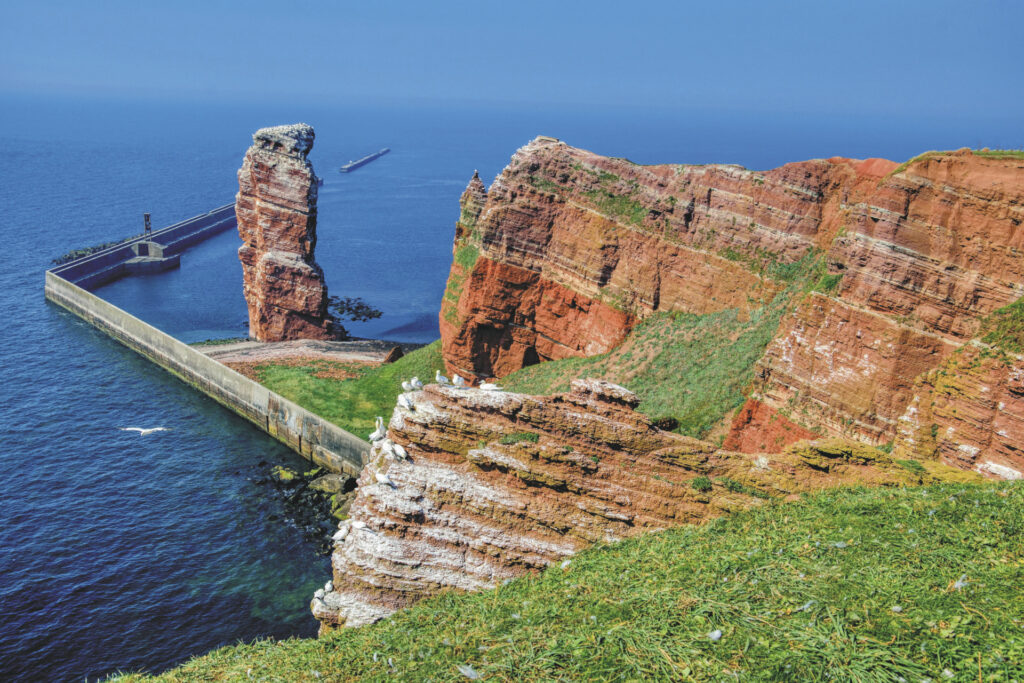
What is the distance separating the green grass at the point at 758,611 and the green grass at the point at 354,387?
27.4 meters

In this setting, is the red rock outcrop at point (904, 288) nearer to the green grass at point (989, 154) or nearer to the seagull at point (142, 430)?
the green grass at point (989, 154)

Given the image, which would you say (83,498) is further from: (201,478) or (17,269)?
(17,269)

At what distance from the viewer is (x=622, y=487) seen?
21.2m

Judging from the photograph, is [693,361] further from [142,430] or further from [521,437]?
[142,430]

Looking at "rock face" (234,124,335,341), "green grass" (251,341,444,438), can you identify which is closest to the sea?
"green grass" (251,341,444,438)

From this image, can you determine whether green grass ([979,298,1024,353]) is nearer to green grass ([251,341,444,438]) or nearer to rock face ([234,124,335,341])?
green grass ([251,341,444,438])

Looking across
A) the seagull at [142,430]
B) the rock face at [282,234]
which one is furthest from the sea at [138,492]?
the rock face at [282,234]

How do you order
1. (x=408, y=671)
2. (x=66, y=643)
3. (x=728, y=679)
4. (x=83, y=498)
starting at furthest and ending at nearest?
(x=83, y=498), (x=66, y=643), (x=408, y=671), (x=728, y=679)

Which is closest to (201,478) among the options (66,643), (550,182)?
(66,643)

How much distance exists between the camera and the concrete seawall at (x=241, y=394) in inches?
1783

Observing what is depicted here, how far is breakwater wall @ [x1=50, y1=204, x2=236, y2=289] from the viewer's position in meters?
85.6

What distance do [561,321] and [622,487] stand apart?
25175mm

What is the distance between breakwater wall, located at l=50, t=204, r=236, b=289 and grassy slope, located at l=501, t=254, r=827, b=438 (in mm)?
67013

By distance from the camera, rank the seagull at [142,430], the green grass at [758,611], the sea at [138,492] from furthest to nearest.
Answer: the seagull at [142,430], the sea at [138,492], the green grass at [758,611]
